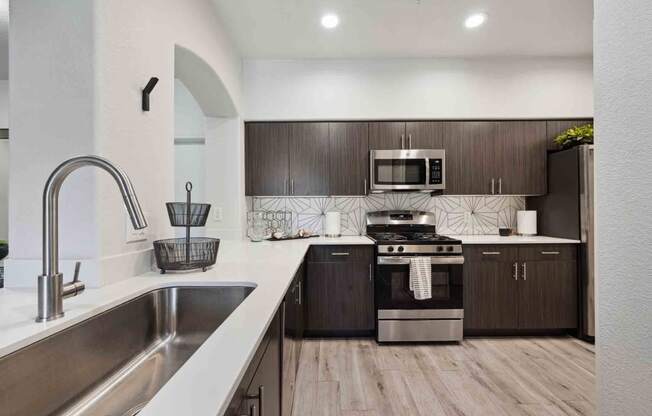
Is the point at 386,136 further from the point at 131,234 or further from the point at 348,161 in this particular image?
the point at 131,234

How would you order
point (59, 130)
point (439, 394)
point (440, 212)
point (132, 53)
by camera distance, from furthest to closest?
point (440, 212) < point (439, 394) < point (132, 53) < point (59, 130)

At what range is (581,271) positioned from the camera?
2.97 meters

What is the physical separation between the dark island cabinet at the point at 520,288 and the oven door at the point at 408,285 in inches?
6.6

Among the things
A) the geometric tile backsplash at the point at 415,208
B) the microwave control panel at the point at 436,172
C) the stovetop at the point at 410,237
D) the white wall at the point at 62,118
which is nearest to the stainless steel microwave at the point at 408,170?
the microwave control panel at the point at 436,172

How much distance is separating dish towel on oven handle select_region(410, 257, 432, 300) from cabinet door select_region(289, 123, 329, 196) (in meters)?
1.12

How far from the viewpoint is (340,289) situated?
9.95 ft

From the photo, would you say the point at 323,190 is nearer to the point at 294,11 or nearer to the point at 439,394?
the point at 294,11

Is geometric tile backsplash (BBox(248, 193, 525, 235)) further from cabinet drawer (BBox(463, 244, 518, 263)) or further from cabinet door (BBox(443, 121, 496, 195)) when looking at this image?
cabinet drawer (BBox(463, 244, 518, 263))

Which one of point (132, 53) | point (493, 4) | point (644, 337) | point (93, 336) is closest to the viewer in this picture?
point (644, 337)

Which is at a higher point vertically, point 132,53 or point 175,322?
point 132,53

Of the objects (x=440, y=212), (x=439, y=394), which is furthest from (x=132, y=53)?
(x=440, y=212)

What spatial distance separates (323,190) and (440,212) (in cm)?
131

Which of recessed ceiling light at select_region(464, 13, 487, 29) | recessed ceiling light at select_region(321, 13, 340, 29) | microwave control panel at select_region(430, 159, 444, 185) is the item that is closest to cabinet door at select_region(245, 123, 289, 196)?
recessed ceiling light at select_region(321, 13, 340, 29)

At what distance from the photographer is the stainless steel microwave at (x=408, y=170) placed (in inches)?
127
